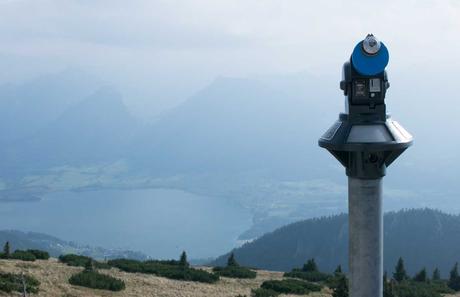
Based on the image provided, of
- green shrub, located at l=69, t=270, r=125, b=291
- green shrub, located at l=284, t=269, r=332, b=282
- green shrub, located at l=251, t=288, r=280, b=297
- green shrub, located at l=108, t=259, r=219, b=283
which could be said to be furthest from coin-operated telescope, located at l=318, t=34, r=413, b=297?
green shrub, located at l=284, t=269, r=332, b=282

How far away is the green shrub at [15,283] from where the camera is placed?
17625 millimetres

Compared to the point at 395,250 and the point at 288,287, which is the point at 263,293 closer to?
the point at 288,287

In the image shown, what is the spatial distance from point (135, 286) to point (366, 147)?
16.3m

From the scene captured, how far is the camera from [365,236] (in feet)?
26.2

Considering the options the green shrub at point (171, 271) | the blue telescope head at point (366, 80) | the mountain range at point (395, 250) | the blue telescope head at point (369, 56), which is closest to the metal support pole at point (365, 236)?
the blue telescope head at point (366, 80)

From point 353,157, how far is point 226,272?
2187 centimetres

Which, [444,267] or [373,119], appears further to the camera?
[444,267]

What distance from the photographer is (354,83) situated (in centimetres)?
782

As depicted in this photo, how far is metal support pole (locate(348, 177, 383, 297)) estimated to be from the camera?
7941 mm

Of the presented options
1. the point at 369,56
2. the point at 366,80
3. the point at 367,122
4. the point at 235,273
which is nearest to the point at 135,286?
the point at 235,273

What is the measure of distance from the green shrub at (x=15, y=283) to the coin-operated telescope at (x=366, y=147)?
43.0 feet

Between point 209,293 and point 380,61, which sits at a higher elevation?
point 380,61

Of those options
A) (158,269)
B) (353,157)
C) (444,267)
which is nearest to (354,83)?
(353,157)

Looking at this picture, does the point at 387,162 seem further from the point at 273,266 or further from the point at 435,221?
the point at 435,221
